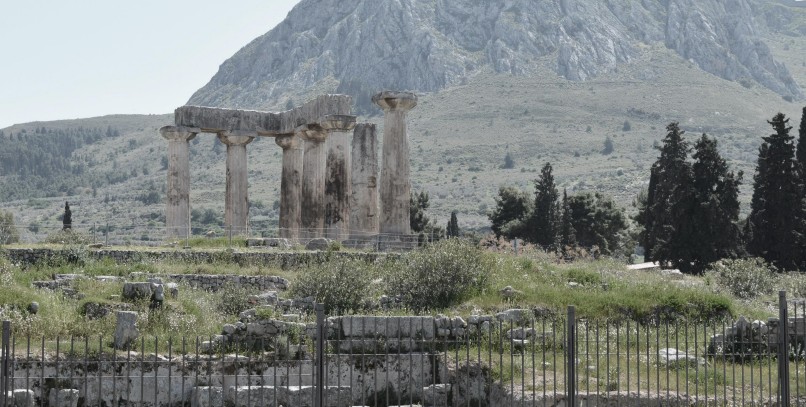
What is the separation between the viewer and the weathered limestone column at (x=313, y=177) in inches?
1617

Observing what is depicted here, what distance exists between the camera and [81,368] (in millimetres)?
19641

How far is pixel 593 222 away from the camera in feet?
235

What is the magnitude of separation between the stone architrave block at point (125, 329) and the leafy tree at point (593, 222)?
163 feet

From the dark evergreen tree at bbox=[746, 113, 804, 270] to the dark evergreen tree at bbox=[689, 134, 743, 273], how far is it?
96 centimetres

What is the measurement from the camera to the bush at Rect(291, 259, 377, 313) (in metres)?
25.1

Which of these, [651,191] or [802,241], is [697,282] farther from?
[651,191]

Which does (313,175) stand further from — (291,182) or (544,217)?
(544,217)

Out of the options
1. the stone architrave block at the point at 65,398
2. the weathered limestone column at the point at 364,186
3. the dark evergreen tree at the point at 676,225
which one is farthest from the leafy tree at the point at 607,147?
the stone architrave block at the point at 65,398

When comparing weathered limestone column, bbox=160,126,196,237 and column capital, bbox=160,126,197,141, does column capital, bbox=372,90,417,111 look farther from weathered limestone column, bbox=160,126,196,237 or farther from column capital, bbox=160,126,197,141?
weathered limestone column, bbox=160,126,196,237

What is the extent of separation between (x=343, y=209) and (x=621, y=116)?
157455 mm

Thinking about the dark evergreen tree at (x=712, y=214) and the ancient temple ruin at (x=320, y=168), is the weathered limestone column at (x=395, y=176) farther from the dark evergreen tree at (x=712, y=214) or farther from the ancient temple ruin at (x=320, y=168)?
the dark evergreen tree at (x=712, y=214)

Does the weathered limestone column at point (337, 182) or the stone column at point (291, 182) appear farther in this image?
the stone column at point (291, 182)

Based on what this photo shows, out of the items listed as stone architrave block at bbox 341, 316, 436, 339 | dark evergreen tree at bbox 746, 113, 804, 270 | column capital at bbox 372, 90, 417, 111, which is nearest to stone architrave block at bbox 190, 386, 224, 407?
stone architrave block at bbox 341, 316, 436, 339

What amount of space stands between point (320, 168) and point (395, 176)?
16.6 feet
